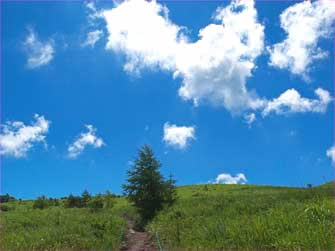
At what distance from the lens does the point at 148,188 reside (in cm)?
3512

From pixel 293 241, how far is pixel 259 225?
323 centimetres

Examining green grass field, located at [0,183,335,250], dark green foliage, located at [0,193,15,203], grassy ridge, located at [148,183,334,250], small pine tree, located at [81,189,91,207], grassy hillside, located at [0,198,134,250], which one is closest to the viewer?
grassy ridge, located at [148,183,334,250]

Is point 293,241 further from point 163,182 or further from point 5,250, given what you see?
point 163,182

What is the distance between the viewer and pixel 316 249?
39.1 ft

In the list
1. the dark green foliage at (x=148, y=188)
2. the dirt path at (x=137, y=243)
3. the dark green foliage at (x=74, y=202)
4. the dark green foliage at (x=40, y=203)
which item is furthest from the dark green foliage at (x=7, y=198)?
the dirt path at (x=137, y=243)

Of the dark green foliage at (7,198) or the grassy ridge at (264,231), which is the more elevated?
the dark green foliage at (7,198)

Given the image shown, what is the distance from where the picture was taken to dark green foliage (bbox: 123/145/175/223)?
1357 inches

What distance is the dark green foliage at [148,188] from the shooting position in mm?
34469

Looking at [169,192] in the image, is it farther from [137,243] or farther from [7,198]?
[7,198]

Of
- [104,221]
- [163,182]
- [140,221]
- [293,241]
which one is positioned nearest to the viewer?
[293,241]

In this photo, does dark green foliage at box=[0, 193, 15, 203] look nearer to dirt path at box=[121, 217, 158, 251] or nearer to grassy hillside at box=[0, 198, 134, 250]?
grassy hillside at box=[0, 198, 134, 250]

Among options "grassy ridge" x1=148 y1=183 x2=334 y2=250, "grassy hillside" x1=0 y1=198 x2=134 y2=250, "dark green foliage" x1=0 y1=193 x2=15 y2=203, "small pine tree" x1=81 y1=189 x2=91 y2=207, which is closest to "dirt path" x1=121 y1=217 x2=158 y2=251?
"grassy hillside" x1=0 y1=198 x2=134 y2=250

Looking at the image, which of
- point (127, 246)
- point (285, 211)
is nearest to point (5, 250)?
point (127, 246)

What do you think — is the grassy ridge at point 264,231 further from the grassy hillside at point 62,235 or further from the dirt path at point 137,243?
the grassy hillside at point 62,235
